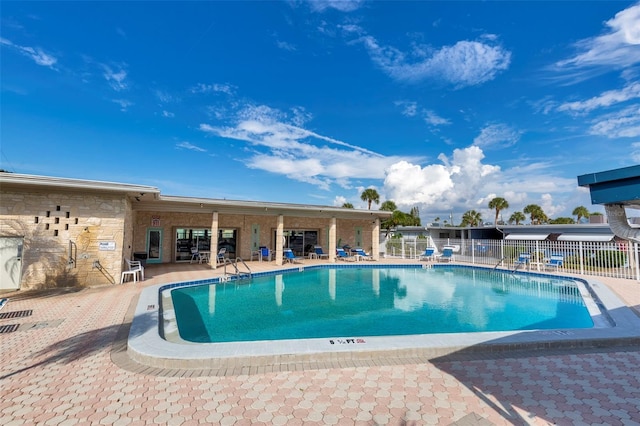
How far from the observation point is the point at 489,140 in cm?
2316

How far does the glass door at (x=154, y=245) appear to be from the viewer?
17.2m

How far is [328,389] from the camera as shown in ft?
12.3

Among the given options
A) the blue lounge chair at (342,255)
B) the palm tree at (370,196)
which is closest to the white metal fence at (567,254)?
the blue lounge chair at (342,255)

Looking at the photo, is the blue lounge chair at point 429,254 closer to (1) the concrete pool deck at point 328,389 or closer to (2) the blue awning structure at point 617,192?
(1) the concrete pool deck at point 328,389

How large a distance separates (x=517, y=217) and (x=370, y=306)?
2006 inches

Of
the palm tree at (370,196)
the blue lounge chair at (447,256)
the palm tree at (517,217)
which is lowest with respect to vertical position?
the blue lounge chair at (447,256)

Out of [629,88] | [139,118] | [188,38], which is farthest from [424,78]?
[139,118]

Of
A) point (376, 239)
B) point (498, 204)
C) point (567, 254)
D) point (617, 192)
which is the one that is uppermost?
point (498, 204)

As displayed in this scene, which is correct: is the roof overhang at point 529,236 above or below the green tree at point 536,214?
below

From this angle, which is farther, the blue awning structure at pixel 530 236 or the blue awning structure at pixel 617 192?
the blue awning structure at pixel 530 236

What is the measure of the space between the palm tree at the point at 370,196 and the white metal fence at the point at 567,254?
24374mm

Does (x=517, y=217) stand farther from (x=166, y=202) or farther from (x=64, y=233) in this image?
(x=64, y=233)

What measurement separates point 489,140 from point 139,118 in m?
25.5

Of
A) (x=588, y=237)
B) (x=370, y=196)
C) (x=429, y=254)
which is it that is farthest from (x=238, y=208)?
(x=370, y=196)
